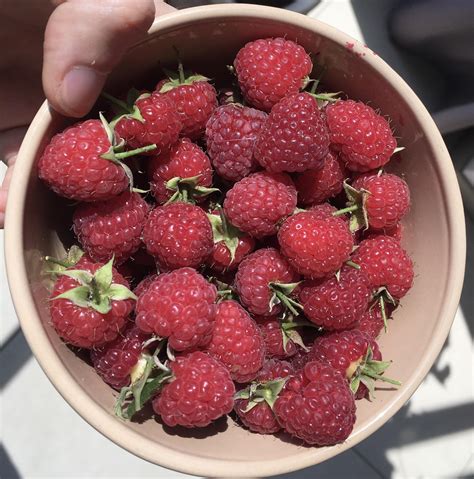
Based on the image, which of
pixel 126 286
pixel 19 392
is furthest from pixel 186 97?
pixel 19 392

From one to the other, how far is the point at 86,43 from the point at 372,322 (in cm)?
57

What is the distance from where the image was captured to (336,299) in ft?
2.43

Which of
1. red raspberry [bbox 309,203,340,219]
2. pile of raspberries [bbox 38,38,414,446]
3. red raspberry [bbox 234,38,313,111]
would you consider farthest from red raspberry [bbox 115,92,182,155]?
red raspberry [bbox 309,203,340,219]

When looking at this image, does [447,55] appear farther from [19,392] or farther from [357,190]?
[19,392]

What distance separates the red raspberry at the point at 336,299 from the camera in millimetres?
746

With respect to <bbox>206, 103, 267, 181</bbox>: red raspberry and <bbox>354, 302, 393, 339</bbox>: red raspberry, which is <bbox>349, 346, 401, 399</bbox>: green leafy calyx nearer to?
<bbox>354, 302, 393, 339</bbox>: red raspberry

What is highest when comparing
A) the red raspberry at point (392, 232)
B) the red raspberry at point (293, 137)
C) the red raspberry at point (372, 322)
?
the red raspberry at point (293, 137)

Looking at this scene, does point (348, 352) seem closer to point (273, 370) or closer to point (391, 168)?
point (273, 370)

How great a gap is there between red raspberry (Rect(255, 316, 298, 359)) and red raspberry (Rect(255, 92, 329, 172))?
0.22 m

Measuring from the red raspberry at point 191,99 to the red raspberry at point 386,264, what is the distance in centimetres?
31

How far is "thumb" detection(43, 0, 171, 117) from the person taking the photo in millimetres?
682

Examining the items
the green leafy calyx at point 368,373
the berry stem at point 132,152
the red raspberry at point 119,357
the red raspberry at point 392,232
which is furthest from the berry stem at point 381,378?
the berry stem at point 132,152

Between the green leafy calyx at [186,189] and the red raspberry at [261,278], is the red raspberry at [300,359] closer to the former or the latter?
the red raspberry at [261,278]

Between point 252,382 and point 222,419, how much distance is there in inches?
3.0
